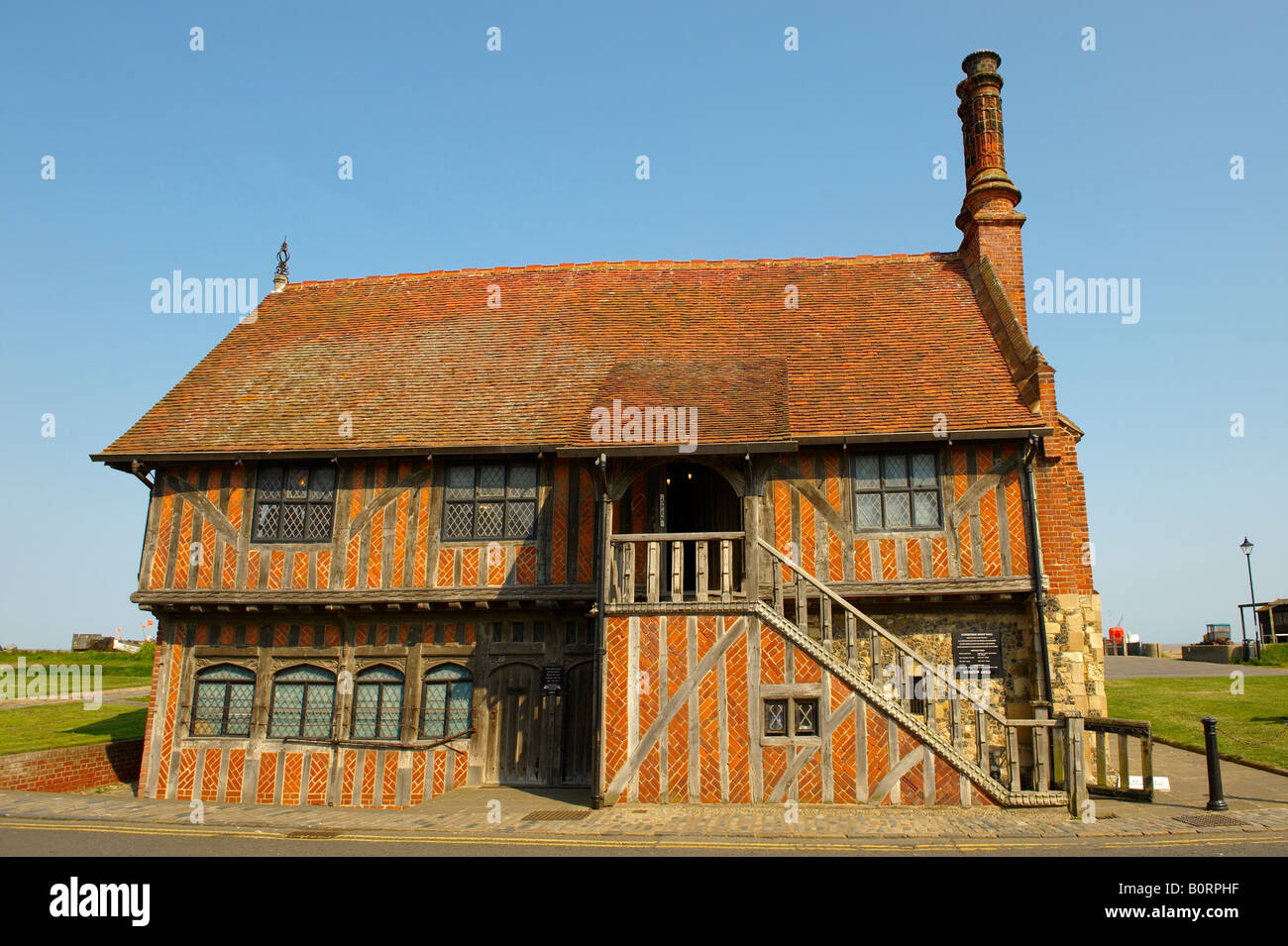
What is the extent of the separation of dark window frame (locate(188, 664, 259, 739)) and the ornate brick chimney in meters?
14.9

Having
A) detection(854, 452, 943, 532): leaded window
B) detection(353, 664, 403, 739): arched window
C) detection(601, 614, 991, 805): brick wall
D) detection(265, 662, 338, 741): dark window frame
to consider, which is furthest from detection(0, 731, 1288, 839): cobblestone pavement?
detection(854, 452, 943, 532): leaded window

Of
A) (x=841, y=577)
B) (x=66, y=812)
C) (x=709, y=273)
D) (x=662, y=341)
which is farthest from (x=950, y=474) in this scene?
(x=66, y=812)

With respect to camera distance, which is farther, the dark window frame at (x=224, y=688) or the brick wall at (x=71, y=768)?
the dark window frame at (x=224, y=688)

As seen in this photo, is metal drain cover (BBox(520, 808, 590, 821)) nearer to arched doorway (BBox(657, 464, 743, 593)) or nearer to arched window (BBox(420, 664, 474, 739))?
arched window (BBox(420, 664, 474, 739))

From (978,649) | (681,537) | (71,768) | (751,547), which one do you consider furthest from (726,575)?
(71,768)

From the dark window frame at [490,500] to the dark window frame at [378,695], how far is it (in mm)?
2368

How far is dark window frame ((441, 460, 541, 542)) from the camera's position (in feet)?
46.0

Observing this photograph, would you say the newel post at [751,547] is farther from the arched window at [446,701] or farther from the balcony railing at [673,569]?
the arched window at [446,701]

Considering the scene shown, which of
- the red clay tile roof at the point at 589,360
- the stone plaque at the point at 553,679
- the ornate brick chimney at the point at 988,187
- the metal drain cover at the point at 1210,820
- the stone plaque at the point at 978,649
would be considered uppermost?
the ornate brick chimney at the point at 988,187

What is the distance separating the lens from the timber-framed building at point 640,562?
11195mm

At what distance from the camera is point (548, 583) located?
13641 millimetres

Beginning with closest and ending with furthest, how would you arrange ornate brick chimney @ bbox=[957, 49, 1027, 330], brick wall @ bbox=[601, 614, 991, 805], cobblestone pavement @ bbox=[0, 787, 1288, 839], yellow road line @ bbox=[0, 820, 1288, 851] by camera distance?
yellow road line @ bbox=[0, 820, 1288, 851] < cobblestone pavement @ bbox=[0, 787, 1288, 839] < brick wall @ bbox=[601, 614, 991, 805] < ornate brick chimney @ bbox=[957, 49, 1027, 330]

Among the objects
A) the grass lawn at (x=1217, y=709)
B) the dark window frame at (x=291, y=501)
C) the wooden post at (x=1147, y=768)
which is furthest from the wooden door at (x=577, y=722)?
the grass lawn at (x=1217, y=709)
